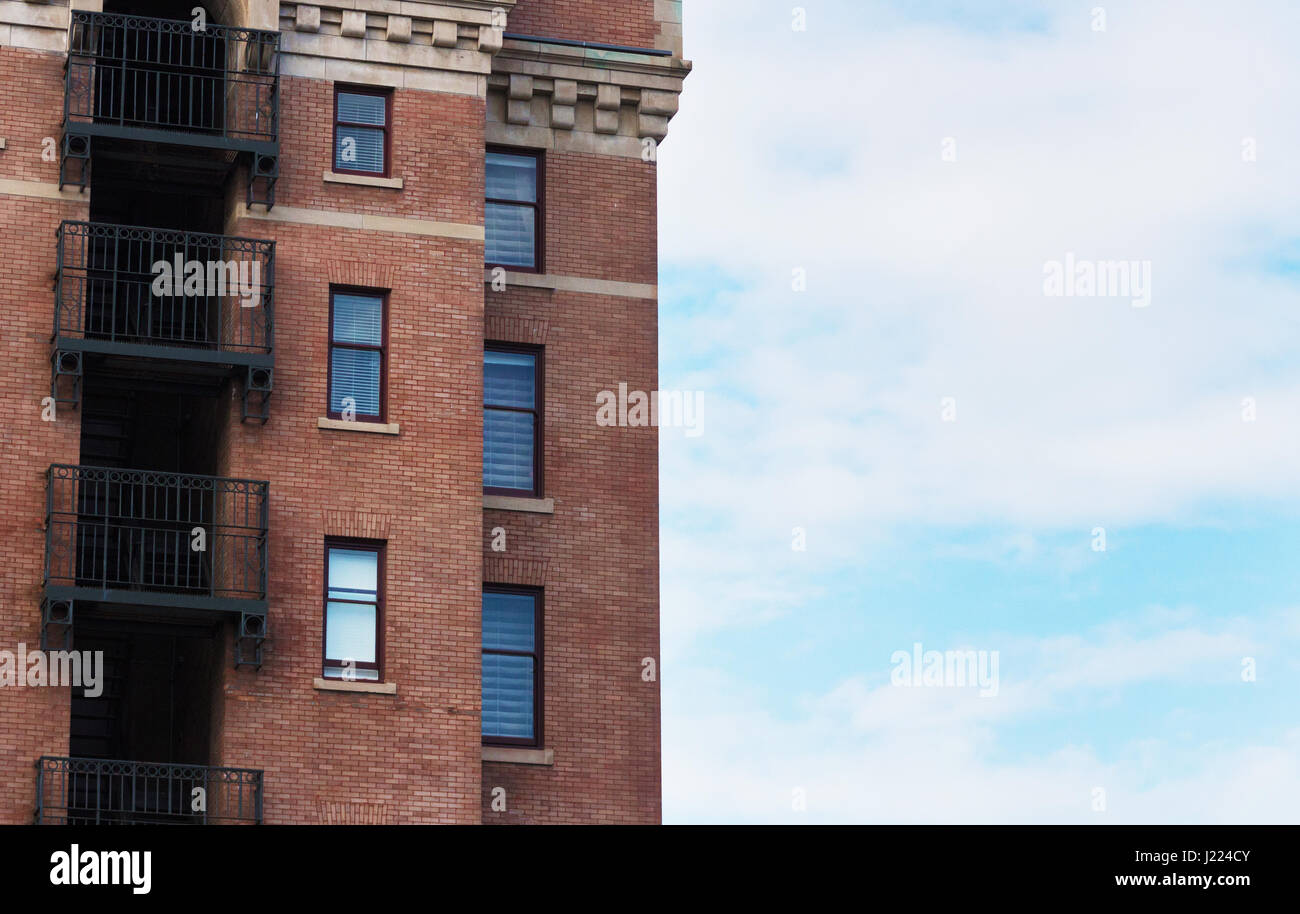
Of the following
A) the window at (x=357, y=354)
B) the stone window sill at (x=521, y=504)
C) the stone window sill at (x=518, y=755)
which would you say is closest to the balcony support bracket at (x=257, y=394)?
the window at (x=357, y=354)

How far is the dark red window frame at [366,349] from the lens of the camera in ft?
129

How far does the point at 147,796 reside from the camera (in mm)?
37250

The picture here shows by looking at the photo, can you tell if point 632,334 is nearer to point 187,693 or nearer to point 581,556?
point 581,556

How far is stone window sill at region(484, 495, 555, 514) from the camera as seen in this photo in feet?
133

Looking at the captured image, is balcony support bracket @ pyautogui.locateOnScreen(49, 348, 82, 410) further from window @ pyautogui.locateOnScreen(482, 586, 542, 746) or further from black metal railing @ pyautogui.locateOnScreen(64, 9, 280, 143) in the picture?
window @ pyautogui.locateOnScreen(482, 586, 542, 746)

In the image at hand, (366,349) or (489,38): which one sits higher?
(489,38)

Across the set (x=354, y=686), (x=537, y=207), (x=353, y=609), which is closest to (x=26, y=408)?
(x=353, y=609)

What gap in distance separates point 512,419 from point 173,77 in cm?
780

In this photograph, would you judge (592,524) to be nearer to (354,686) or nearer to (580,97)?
(354,686)

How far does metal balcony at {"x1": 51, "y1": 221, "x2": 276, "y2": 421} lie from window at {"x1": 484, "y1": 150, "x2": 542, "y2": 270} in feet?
15.1

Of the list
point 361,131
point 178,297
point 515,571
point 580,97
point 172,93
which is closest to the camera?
point 515,571

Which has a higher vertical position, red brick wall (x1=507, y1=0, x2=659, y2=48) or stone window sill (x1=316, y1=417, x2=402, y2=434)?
red brick wall (x1=507, y1=0, x2=659, y2=48)

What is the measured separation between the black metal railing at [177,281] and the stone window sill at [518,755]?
6.97 metres

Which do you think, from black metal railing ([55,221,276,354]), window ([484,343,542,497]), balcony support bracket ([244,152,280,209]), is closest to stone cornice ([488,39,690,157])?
window ([484,343,542,497])
